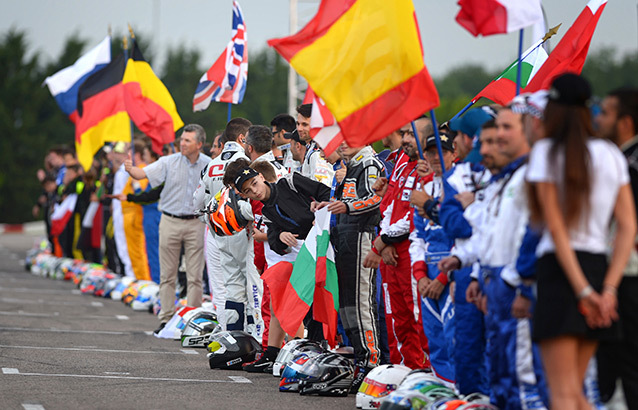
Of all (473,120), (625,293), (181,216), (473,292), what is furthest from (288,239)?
(625,293)

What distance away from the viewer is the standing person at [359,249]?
860 centimetres

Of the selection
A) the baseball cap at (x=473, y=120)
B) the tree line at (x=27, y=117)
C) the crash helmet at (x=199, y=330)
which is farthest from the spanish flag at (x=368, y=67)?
the tree line at (x=27, y=117)

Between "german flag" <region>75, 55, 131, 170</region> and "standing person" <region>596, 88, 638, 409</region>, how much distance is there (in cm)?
1150

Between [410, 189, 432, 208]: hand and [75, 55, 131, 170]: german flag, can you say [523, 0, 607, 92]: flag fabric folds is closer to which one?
[410, 189, 432, 208]: hand

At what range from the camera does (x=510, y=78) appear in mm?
10086

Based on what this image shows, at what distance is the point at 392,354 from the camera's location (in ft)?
28.1

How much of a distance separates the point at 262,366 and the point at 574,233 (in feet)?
17.9

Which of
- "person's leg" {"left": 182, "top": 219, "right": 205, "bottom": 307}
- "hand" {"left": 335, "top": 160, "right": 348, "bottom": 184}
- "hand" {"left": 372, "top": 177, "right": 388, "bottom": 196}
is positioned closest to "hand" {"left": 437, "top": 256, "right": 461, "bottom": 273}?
"hand" {"left": 372, "top": 177, "right": 388, "bottom": 196}

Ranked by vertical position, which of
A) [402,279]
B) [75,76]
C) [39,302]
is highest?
[75,76]

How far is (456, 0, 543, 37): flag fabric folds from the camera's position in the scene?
21.6 feet

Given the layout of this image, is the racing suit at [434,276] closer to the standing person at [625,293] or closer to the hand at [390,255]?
the hand at [390,255]

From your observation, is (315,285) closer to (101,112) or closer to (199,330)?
(199,330)

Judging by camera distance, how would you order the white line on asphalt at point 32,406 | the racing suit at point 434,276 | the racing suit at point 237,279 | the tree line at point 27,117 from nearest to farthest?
1. the racing suit at point 434,276
2. the white line on asphalt at point 32,406
3. the racing suit at point 237,279
4. the tree line at point 27,117

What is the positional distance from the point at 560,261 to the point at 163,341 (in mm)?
8052
